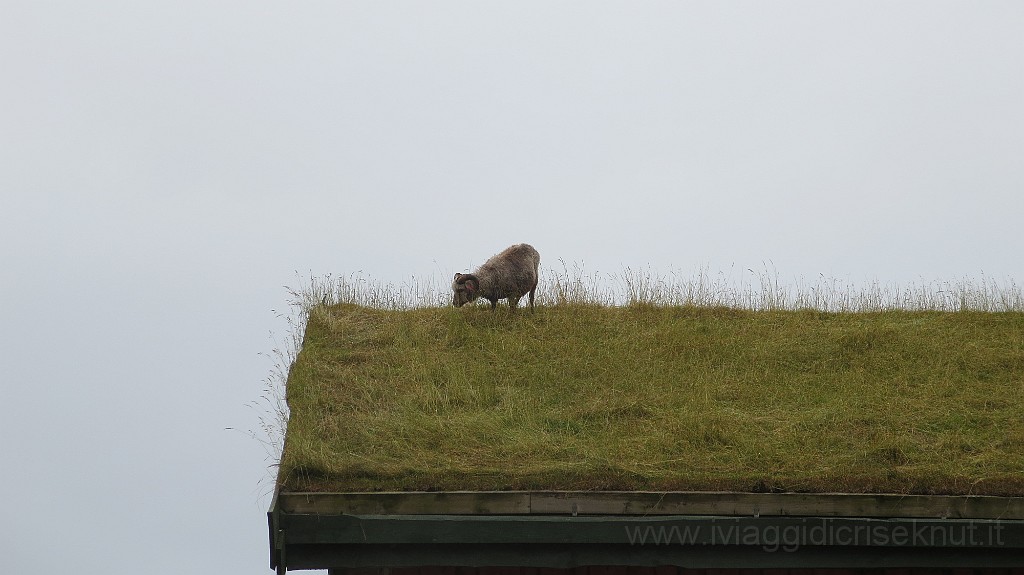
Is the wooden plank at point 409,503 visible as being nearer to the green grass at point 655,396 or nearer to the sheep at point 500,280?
the green grass at point 655,396

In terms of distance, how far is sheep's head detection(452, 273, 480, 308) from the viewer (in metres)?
13.2

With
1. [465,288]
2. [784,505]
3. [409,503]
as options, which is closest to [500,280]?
[465,288]

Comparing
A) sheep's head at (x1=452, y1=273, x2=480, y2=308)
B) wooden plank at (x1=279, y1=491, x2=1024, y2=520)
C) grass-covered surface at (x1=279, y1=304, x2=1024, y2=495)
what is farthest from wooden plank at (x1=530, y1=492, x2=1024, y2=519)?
sheep's head at (x1=452, y1=273, x2=480, y2=308)

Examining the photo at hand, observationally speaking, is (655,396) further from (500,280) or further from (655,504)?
(500,280)

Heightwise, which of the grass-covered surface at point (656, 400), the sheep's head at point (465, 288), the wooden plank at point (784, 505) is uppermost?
the sheep's head at point (465, 288)

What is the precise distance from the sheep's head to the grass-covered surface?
277 mm

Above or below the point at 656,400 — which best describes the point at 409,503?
below

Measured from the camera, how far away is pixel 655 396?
1010 centimetres

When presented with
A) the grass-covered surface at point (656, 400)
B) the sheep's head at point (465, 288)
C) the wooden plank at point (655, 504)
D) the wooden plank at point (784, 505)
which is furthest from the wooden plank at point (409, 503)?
the sheep's head at point (465, 288)

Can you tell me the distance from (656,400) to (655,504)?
120 inches

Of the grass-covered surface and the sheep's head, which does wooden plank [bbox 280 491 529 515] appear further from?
the sheep's head

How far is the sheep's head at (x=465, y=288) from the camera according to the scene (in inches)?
520

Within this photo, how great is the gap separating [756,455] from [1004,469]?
6.67ft

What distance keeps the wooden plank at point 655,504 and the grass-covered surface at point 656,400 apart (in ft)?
1.04
